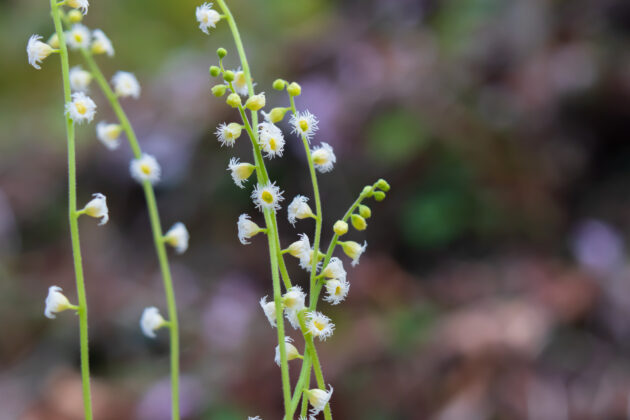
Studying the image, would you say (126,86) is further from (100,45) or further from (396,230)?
(396,230)

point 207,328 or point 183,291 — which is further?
point 183,291

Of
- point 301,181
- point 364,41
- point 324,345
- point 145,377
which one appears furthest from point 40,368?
point 364,41

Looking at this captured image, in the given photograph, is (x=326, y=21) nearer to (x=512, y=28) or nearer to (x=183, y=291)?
(x=512, y=28)

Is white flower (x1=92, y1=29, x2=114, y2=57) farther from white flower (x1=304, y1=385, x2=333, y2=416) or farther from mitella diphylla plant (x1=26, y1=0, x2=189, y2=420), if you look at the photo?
white flower (x1=304, y1=385, x2=333, y2=416)

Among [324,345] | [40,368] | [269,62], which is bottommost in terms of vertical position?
[324,345]

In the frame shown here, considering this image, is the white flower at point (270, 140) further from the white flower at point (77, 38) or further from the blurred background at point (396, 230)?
the blurred background at point (396, 230)
